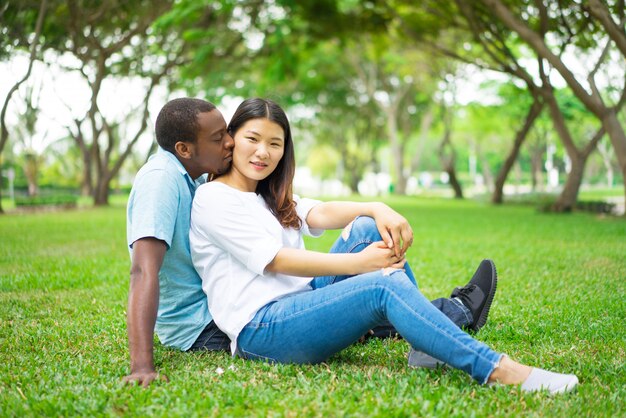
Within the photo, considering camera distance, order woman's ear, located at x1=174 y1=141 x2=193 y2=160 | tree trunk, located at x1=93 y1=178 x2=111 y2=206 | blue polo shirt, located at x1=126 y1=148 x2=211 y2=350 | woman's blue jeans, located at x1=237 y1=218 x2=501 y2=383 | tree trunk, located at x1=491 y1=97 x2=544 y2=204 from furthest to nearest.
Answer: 1. tree trunk, located at x1=93 y1=178 x2=111 y2=206
2. tree trunk, located at x1=491 y1=97 x2=544 y2=204
3. woman's ear, located at x1=174 y1=141 x2=193 y2=160
4. blue polo shirt, located at x1=126 y1=148 x2=211 y2=350
5. woman's blue jeans, located at x1=237 y1=218 x2=501 y2=383

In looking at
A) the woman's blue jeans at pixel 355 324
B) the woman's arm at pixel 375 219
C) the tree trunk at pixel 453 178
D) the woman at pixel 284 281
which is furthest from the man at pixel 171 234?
the tree trunk at pixel 453 178

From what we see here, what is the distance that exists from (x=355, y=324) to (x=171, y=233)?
3.28 ft

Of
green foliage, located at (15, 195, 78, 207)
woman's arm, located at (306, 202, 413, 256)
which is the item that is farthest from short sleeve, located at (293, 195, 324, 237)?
green foliage, located at (15, 195, 78, 207)

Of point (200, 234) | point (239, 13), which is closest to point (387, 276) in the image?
point (200, 234)

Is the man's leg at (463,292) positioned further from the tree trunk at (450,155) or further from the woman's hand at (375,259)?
the tree trunk at (450,155)

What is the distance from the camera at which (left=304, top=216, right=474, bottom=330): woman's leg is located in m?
3.58

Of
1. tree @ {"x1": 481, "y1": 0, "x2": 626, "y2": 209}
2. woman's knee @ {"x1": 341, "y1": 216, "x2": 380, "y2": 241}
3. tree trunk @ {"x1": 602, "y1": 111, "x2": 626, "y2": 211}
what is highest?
tree @ {"x1": 481, "y1": 0, "x2": 626, "y2": 209}

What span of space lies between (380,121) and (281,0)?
26.1 metres

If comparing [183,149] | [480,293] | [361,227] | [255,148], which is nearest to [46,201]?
[183,149]

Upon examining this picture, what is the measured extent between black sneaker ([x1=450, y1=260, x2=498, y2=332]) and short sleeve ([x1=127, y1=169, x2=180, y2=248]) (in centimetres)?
180

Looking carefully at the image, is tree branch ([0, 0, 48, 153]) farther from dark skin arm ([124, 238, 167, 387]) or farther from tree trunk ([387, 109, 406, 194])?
tree trunk ([387, 109, 406, 194])

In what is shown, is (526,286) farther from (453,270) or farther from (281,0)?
(281,0)

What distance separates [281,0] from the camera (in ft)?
48.6

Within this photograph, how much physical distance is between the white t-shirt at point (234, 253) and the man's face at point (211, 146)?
148mm
